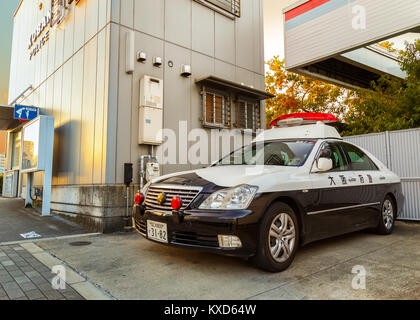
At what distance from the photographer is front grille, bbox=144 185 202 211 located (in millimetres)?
3211

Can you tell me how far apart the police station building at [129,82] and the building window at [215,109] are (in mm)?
27

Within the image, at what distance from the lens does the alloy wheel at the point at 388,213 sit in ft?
16.6

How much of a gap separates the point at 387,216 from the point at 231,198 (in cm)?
355

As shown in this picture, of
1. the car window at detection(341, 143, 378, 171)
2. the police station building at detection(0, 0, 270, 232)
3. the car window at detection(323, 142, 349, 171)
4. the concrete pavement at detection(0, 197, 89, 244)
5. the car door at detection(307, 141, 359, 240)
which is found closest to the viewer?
the car door at detection(307, 141, 359, 240)

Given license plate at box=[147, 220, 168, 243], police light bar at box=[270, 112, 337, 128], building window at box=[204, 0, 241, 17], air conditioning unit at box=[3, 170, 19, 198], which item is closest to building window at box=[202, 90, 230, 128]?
police light bar at box=[270, 112, 337, 128]

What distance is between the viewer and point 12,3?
15.2 meters

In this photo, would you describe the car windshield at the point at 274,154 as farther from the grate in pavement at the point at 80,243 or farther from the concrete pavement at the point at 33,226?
the concrete pavement at the point at 33,226

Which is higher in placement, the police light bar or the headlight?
the police light bar

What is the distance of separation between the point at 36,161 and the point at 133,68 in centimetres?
354

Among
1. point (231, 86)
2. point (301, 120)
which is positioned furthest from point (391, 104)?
point (231, 86)

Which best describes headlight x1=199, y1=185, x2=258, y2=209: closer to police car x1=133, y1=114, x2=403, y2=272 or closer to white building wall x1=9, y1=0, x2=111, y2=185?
police car x1=133, y1=114, x2=403, y2=272

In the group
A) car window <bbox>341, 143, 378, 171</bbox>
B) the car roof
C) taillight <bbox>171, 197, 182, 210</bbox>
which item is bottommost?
taillight <bbox>171, 197, 182, 210</bbox>

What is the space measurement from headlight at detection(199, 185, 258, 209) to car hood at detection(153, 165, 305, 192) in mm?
71
